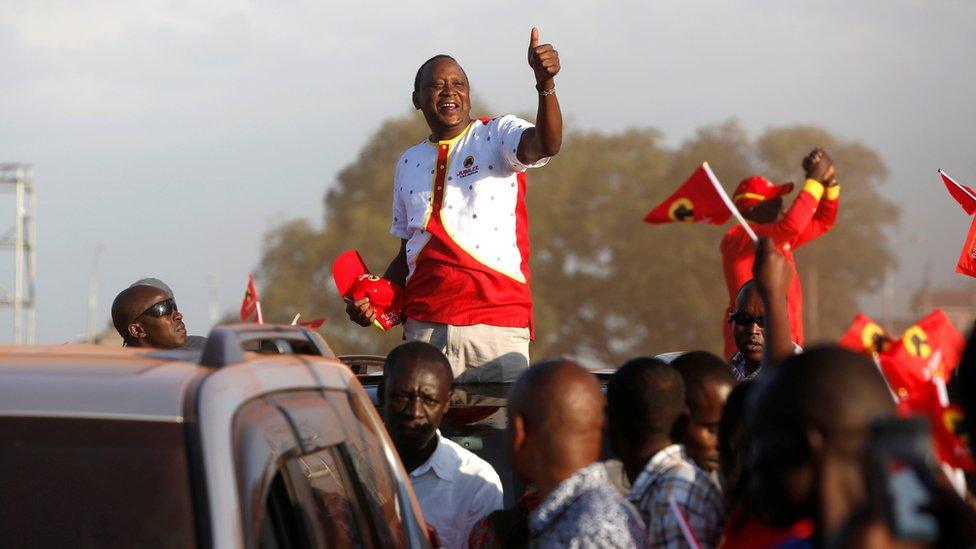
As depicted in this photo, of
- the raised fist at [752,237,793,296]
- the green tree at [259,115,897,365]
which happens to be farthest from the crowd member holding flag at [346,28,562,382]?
the green tree at [259,115,897,365]

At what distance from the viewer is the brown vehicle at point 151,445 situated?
113 inches

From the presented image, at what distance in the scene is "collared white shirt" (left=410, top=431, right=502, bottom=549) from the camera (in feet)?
16.7

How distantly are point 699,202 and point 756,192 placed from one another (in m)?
1.97

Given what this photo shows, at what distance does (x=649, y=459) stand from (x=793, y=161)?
48.9m

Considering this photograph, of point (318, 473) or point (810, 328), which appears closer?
point (318, 473)

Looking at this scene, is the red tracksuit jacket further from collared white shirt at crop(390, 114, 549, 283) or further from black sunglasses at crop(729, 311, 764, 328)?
collared white shirt at crop(390, 114, 549, 283)

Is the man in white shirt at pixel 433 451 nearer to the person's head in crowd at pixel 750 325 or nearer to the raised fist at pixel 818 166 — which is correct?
the person's head in crowd at pixel 750 325

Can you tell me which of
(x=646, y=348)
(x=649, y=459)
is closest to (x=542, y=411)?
(x=649, y=459)

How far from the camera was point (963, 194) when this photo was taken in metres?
6.56

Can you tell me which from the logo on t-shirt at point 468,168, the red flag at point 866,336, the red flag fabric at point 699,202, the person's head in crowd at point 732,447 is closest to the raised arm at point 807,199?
the red flag fabric at point 699,202

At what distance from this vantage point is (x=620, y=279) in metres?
50.0

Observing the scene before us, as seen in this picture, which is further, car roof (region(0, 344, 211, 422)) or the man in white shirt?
the man in white shirt

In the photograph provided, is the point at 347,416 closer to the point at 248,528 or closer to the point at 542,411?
the point at 542,411

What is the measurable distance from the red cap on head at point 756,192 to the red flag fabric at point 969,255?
40.6 inches
